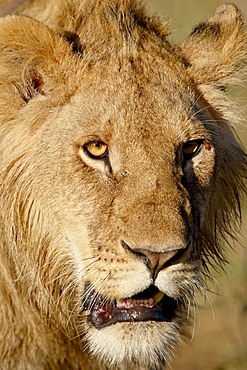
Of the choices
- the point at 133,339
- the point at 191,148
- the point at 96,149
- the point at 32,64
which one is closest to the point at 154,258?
the point at 133,339

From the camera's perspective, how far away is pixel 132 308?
346 centimetres

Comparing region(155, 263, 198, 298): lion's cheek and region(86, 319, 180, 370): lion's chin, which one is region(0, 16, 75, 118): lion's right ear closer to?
region(155, 263, 198, 298): lion's cheek

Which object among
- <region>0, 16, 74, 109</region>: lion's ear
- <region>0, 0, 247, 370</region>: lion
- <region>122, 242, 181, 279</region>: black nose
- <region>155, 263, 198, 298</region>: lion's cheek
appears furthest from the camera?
<region>0, 16, 74, 109</region>: lion's ear

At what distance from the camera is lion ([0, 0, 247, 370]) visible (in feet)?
11.2

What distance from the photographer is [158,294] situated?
11.4 feet

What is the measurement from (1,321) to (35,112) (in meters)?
1.25

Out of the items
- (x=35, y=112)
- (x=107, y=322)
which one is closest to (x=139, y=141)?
(x=35, y=112)

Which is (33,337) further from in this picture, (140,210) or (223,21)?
(223,21)

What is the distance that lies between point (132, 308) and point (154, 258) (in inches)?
16.3

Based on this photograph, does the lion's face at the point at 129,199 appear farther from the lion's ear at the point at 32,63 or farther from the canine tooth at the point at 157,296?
the lion's ear at the point at 32,63

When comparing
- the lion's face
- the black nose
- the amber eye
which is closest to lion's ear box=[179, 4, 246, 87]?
the lion's face

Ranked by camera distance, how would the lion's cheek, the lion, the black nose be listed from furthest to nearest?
the lion < the lion's cheek < the black nose

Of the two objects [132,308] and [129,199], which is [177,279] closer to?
[132,308]

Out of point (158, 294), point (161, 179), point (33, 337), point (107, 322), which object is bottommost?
point (33, 337)
